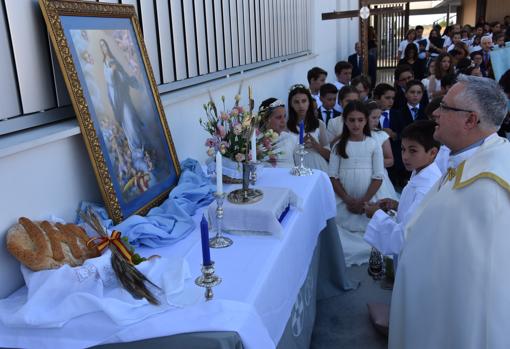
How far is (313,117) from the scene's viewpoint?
489 cm

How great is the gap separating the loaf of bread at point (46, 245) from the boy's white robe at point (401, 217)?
1874 millimetres

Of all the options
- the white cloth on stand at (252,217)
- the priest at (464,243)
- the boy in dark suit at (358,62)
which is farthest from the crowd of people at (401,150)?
the boy in dark suit at (358,62)

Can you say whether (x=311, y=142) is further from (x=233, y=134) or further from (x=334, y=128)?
(x=233, y=134)

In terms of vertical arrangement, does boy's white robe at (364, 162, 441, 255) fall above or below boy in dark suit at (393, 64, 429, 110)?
below

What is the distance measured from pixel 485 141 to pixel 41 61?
202 centimetres

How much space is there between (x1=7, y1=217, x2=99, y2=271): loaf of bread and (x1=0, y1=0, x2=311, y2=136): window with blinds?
1.40 feet

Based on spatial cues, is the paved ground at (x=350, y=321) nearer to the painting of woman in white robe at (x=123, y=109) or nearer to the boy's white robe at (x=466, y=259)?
the boy's white robe at (x=466, y=259)

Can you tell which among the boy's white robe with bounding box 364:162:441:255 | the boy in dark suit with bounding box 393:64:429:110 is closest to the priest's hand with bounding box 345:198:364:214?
the boy's white robe with bounding box 364:162:441:255

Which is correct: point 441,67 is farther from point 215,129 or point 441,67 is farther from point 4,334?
point 4,334

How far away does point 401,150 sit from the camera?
514cm

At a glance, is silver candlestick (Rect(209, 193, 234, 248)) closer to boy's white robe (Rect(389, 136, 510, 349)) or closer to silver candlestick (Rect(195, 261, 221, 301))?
silver candlestick (Rect(195, 261, 221, 301))

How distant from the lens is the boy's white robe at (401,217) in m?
3.09

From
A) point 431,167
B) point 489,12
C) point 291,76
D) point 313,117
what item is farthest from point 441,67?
point 489,12

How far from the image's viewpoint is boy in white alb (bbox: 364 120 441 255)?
10.1 ft
